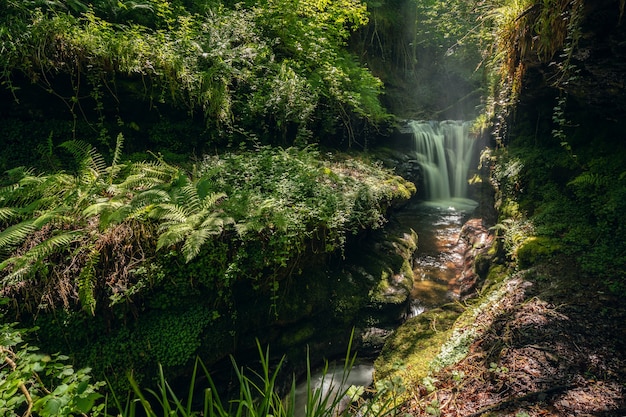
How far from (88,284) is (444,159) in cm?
1165

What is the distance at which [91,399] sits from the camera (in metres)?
1.73

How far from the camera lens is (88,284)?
3.03 metres

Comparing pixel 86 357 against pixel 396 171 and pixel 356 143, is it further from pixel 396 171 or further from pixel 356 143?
pixel 396 171

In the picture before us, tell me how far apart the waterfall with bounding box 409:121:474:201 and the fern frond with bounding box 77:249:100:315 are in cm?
1035

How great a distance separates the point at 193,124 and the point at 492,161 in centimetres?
687

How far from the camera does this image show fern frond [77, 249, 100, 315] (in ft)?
9.82

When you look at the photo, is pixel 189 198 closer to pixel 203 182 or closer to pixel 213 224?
pixel 203 182

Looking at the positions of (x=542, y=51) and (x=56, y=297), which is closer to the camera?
(x=56, y=297)

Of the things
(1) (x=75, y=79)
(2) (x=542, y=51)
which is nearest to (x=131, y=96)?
(1) (x=75, y=79)

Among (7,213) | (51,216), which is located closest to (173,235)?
(51,216)

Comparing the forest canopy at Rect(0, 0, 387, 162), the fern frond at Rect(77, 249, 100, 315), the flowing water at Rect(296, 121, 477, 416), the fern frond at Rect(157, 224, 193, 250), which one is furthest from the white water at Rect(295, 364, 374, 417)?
the forest canopy at Rect(0, 0, 387, 162)

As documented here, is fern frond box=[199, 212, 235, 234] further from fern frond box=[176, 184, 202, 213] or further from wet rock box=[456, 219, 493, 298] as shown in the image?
wet rock box=[456, 219, 493, 298]

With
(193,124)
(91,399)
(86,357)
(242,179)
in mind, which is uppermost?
(193,124)

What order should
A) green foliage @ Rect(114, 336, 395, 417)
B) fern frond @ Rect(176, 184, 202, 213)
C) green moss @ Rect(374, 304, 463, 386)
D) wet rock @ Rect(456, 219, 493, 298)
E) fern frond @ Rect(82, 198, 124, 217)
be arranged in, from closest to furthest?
green foliage @ Rect(114, 336, 395, 417), fern frond @ Rect(82, 198, 124, 217), green moss @ Rect(374, 304, 463, 386), fern frond @ Rect(176, 184, 202, 213), wet rock @ Rect(456, 219, 493, 298)
